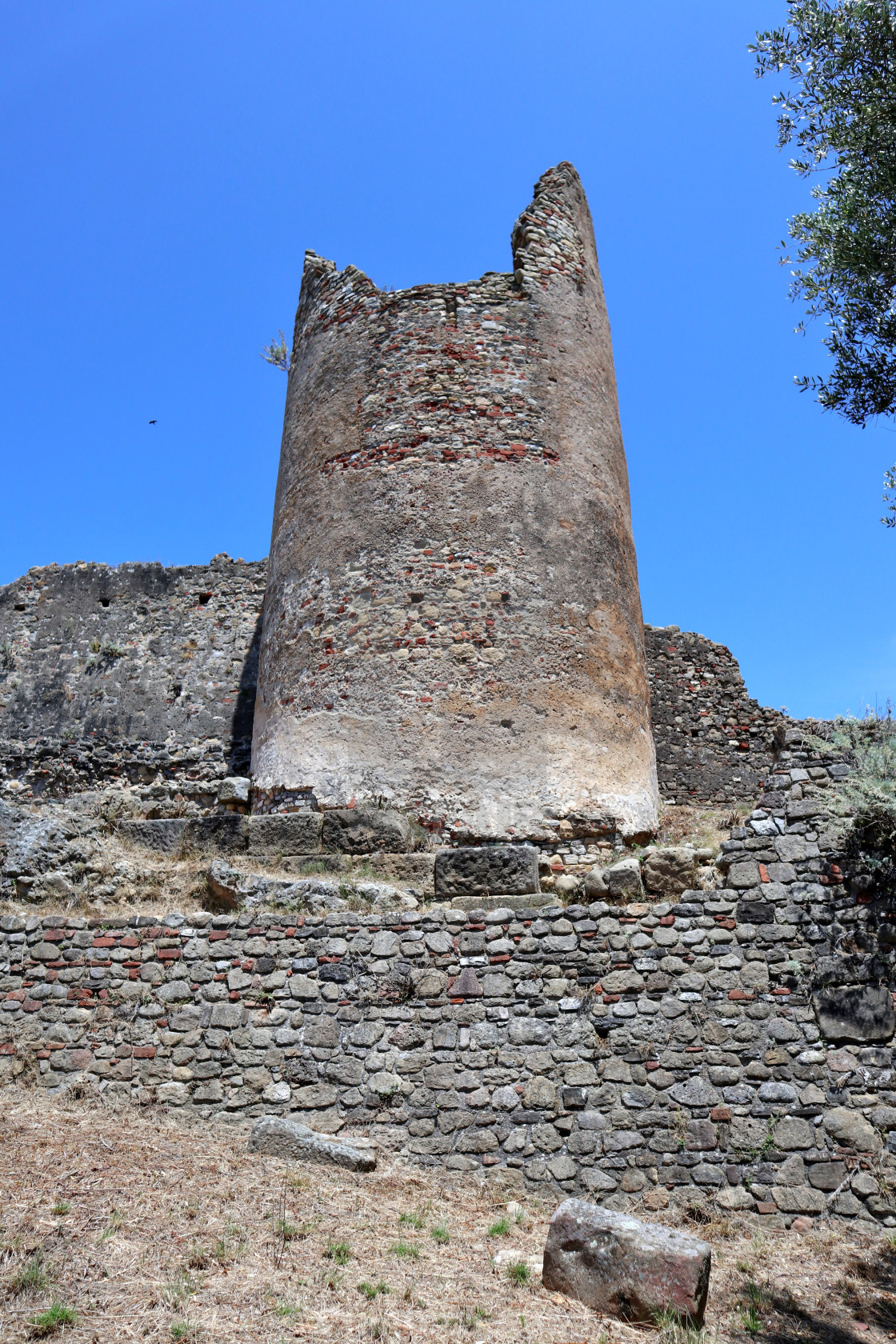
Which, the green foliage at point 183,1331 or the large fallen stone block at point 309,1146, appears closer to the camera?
the green foliage at point 183,1331

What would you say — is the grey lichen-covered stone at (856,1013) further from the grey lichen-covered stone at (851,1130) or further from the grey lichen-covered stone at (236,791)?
the grey lichen-covered stone at (236,791)

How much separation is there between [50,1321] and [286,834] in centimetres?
464

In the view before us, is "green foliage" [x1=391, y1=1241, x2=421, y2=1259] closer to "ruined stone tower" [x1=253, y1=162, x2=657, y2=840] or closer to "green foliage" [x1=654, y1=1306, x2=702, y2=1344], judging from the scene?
"green foliage" [x1=654, y1=1306, x2=702, y2=1344]

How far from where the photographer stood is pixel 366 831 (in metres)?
7.93

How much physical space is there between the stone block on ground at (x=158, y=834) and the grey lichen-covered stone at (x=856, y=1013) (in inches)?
211

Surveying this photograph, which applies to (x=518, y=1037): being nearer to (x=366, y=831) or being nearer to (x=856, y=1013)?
(x=856, y=1013)

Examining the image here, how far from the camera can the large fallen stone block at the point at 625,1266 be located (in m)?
4.08

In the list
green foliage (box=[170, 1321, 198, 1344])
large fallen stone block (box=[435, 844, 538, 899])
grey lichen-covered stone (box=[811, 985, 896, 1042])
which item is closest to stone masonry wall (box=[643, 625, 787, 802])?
Answer: large fallen stone block (box=[435, 844, 538, 899])

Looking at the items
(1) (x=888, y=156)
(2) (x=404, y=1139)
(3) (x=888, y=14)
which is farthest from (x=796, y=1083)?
(3) (x=888, y=14)

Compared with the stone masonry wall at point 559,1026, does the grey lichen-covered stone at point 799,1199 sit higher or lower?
lower

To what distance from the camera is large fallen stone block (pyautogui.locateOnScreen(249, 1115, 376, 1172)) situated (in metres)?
5.41

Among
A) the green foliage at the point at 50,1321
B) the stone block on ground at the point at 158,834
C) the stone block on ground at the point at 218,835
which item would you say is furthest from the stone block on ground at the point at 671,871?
the stone block on ground at the point at 158,834

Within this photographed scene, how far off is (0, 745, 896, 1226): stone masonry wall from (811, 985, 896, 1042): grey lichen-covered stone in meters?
0.01

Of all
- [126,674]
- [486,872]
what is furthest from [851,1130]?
[126,674]
